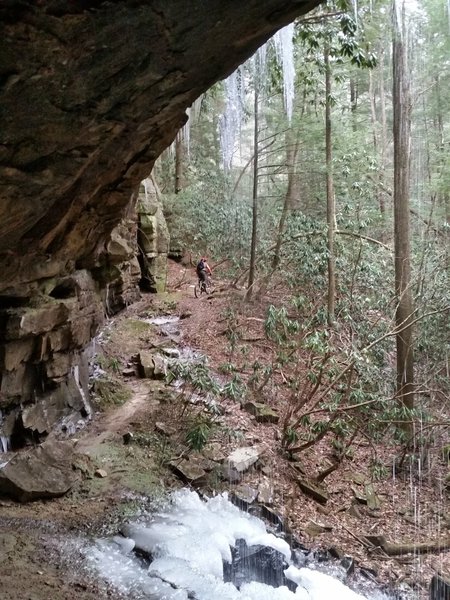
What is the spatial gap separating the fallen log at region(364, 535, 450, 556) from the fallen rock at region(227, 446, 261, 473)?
6.36 ft

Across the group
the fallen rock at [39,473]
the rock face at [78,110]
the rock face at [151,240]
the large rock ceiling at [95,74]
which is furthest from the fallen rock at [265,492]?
the rock face at [151,240]

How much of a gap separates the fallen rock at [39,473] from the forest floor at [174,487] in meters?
0.12

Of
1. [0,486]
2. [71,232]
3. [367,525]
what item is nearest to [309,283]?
[367,525]

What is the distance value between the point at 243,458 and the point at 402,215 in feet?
18.4

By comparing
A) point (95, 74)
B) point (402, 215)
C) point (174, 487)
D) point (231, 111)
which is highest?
point (231, 111)

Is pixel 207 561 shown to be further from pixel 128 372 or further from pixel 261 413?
pixel 128 372

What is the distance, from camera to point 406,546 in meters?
6.75

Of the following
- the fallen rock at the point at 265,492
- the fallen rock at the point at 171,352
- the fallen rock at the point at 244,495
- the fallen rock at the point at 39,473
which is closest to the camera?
the fallen rock at the point at 39,473

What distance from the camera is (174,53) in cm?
348

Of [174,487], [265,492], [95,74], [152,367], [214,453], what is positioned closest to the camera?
[95,74]

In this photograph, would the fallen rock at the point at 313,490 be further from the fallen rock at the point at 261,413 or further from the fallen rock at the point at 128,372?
the fallen rock at the point at 128,372

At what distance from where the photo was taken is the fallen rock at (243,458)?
722 centimetres

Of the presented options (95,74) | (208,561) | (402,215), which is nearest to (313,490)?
(208,561)

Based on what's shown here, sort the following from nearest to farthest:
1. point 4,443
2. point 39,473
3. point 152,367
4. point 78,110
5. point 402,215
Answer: point 78,110, point 39,473, point 4,443, point 402,215, point 152,367
